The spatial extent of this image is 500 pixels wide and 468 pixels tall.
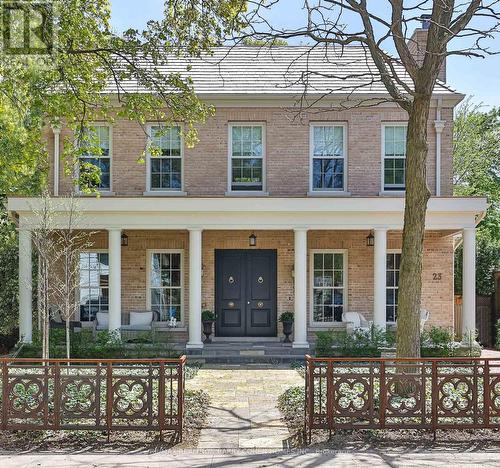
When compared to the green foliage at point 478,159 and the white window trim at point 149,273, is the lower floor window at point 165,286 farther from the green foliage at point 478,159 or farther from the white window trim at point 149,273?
the green foliage at point 478,159

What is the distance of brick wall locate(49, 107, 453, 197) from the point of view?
14.8 metres

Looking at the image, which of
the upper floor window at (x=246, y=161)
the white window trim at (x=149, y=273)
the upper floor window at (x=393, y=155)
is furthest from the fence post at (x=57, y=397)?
the upper floor window at (x=393, y=155)

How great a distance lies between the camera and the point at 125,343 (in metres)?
13.0

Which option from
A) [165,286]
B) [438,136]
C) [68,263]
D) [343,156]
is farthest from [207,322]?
[438,136]

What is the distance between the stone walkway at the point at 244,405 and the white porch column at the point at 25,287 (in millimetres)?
4345

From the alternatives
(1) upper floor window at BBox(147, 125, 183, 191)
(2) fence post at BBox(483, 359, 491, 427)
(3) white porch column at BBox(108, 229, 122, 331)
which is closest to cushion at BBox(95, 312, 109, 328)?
(3) white porch column at BBox(108, 229, 122, 331)

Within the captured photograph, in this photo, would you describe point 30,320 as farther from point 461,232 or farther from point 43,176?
point 461,232

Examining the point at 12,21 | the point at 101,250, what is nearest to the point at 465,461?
the point at 12,21

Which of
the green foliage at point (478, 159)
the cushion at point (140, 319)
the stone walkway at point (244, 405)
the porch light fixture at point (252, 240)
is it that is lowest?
the stone walkway at point (244, 405)

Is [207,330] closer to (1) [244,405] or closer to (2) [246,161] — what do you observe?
(2) [246,161]

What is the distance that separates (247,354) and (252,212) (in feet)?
11.0

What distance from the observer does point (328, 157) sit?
14.9 metres

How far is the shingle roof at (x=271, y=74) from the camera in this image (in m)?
14.8

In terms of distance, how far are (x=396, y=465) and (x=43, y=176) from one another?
11.0 meters
